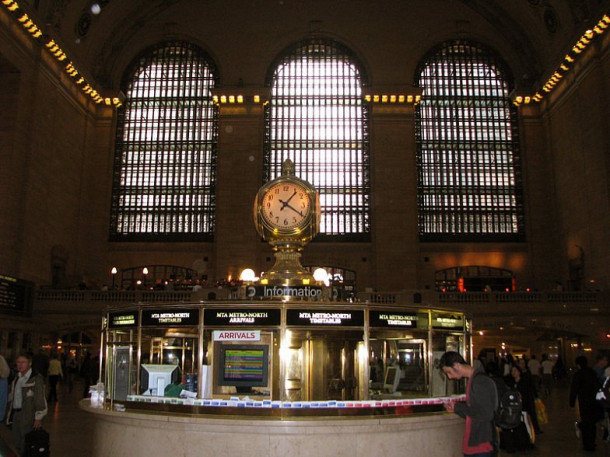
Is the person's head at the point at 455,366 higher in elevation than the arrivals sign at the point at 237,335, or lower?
lower

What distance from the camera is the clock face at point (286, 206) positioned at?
717cm

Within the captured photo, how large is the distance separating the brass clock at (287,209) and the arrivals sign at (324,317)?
1418 millimetres

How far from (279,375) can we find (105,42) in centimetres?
3308

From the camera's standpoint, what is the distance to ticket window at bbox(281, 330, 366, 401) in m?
6.16

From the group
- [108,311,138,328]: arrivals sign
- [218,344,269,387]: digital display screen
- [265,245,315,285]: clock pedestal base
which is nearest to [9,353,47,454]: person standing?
[108,311,138,328]: arrivals sign

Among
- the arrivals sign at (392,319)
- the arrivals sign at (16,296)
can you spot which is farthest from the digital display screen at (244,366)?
the arrivals sign at (16,296)

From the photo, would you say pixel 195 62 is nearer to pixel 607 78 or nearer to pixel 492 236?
pixel 492 236

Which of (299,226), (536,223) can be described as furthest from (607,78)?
(299,226)

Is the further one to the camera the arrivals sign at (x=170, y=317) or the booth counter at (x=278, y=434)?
the arrivals sign at (x=170, y=317)

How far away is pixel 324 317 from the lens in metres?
6.00

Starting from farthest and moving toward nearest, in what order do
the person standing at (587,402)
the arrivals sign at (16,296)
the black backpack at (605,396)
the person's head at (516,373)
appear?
the arrivals sign at (16,296) → the person's head at (516,373) → the person standing at (587,402) → the black backpack at (605,396)

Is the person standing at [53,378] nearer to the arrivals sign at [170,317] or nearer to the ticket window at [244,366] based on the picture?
the arrivals sign at [170,317]

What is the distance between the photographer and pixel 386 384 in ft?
21.2

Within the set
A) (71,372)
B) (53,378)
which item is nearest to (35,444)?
(53,378)
